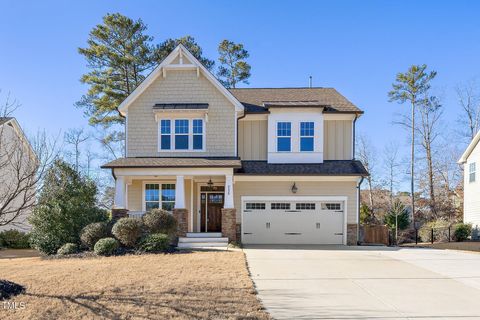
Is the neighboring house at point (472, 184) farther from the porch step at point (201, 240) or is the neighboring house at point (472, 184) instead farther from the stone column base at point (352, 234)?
the porch step at point (201, 240)

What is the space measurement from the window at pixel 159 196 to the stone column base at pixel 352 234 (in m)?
8.40

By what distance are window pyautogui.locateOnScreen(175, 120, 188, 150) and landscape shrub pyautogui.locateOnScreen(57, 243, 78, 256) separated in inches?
264

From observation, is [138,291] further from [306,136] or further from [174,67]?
[174,67]

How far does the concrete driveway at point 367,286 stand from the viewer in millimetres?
7176

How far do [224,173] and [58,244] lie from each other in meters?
7.19

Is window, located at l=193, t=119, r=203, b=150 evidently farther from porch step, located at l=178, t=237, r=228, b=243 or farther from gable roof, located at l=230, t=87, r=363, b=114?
porch step, located at l=178, t=237, r=228, b=243

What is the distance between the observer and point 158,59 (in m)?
31.7

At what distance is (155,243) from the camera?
15.1 metres

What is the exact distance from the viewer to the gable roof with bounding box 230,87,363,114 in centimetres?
2072

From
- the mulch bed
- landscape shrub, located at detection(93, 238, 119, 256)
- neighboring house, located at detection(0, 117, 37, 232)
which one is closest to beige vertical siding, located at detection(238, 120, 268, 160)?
landscape shrub, located at detection(93, 238, 119, 256)

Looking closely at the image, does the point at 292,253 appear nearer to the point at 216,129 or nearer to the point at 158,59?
the point at 216,129

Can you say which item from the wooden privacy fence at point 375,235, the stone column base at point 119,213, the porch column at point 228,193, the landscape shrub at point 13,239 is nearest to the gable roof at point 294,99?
the porch column at point 228,193

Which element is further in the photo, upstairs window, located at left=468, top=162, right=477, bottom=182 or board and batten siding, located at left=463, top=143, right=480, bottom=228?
upstairs window, located at left=468, top=162, right=477, bottom=182

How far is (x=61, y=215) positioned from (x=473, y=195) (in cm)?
2456
